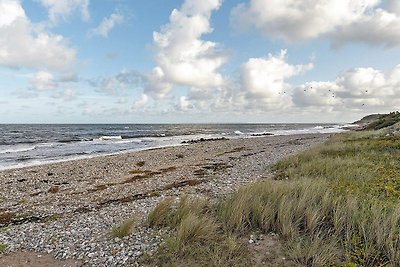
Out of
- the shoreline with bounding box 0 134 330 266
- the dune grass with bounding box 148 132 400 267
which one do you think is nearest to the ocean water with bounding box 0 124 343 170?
the shoreline with bounding box 0 134 330 266

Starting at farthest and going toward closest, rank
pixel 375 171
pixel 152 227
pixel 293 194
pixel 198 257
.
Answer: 1. pixel 375 171
2. pixel 293 194
3. pixel 152 227
4. pixel 198 257

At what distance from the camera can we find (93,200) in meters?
13.4

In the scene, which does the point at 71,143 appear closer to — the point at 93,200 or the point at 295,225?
the point at 93,200

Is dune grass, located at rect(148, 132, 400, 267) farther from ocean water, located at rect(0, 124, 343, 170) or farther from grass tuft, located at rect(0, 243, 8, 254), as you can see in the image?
ocean water, located at rect(0, 124, 343, 170)

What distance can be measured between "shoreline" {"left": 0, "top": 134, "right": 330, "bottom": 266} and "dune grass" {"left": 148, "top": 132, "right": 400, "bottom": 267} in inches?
36.5

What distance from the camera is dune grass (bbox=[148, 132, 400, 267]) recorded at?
18.3 ft

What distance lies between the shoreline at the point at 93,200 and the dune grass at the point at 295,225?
3.05ft

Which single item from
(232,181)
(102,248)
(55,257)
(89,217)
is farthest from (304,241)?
(232,181)

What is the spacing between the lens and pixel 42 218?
1099 cm

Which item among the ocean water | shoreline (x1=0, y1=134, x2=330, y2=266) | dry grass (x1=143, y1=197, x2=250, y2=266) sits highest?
dry grass (x1=143, y1=197, x2=250, y2=266)

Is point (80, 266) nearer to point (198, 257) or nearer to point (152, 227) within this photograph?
point (152, 227)

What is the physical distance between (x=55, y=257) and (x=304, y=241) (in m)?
5.62

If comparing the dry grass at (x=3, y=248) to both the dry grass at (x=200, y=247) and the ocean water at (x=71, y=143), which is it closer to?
the dry grass at (x=200, y=247)

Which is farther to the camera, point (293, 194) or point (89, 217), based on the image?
point (89, 217)
